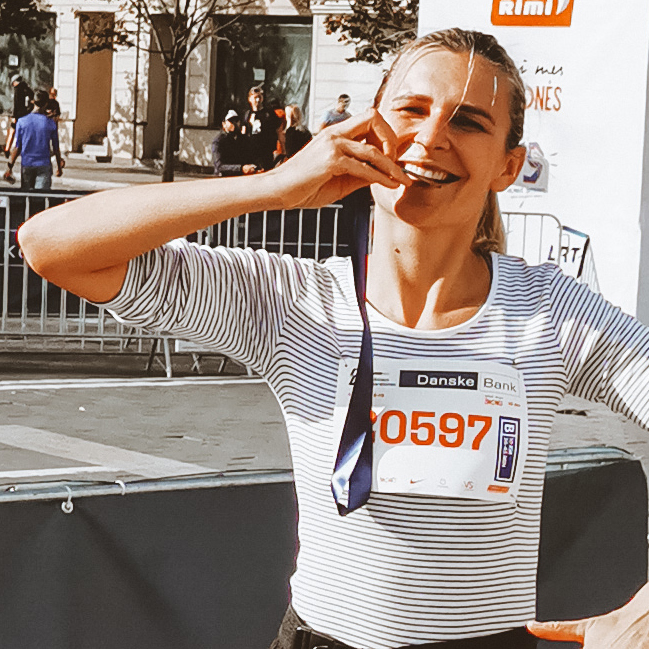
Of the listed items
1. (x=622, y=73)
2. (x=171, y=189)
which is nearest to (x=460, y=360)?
(x=171, y=189)

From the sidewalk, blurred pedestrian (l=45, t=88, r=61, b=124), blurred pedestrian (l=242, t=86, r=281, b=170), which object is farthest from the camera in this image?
the sidewalk

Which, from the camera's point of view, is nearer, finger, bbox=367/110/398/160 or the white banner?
finger, bbox=367/110/398/160

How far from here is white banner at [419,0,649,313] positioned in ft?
18.0

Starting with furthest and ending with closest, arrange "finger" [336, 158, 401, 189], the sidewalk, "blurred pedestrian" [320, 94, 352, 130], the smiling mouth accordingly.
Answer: the sidewalk
"blurred pedestrian" [320, 94, 352, 130]
the smiling mouth
"finger" [336, 158, 401, 189]

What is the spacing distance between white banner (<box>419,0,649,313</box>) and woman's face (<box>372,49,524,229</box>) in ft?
11.2

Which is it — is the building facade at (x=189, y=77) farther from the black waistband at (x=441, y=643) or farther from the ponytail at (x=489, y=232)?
the black waistband at (x=441, y=643)

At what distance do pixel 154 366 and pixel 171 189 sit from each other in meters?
8.41

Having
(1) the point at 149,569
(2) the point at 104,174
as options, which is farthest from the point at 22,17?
(1) the point at 149,569

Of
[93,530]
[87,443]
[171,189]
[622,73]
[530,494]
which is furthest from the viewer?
[87,443]

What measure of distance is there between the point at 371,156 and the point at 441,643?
0.71 metres

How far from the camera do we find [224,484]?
110 inches

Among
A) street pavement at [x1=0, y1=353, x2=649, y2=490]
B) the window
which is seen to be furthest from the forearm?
the window

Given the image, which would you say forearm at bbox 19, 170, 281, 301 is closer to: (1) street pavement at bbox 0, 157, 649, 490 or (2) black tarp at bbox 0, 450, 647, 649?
(2) black tarp at bbox 0, 450, 647, 649

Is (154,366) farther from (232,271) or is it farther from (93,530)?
(232,271)
